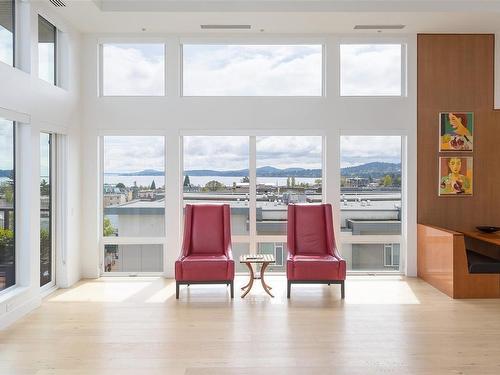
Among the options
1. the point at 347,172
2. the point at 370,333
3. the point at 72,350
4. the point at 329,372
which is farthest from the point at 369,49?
the point at 72,350

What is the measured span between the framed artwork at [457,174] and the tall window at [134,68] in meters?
4.26

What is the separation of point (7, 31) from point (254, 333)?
4.06 m

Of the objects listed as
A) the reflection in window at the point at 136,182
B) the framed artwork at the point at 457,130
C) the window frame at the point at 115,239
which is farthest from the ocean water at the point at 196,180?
the framed artwork at the point at 457,130

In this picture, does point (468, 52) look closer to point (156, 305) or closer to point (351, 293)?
point (351, 293)

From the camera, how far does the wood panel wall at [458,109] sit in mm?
7527

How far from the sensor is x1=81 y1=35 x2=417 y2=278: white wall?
7566 mm

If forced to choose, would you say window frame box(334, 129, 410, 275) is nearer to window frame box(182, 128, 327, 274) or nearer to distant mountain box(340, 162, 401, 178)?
distant mountain box(340, 162, 401, 178)

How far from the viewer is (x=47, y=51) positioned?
6590 millimetres

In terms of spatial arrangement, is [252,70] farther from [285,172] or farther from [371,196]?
[371,196]

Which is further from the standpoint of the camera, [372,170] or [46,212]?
[372,170]

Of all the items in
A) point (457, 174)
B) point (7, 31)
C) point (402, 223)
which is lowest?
point (402, 223)

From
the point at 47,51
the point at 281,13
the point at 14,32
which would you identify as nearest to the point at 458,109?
the point at 281,13

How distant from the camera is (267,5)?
652cm

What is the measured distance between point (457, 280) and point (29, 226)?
5.03 metres
